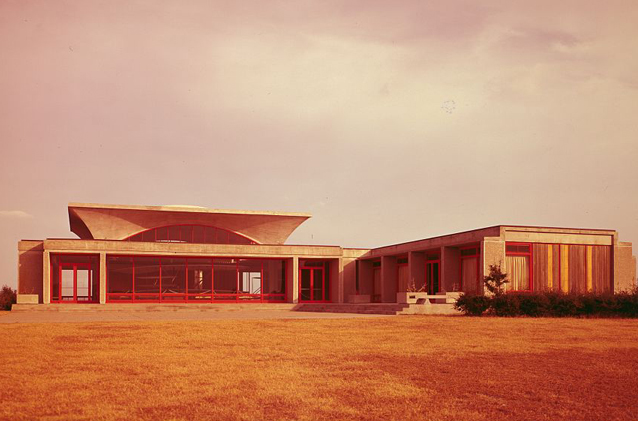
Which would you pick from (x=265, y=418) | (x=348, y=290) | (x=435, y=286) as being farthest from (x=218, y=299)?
(x=265, y=418)

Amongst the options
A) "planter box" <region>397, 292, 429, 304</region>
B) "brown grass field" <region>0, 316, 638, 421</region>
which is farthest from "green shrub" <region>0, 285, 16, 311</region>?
"planter box" <region>397, 292, 429, 304</region>

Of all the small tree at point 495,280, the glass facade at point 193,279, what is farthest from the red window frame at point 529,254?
the glass facade at point 193,279

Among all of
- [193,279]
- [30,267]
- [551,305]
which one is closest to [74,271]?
[30,267]

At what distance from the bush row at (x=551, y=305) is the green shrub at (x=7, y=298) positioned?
23439 mm

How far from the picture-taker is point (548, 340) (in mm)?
15125

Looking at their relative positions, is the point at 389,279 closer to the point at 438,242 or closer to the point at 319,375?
the point at 438,242

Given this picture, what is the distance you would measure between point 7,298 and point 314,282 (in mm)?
18298

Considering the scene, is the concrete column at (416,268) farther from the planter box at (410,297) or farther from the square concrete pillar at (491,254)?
the square concrete pillar at (491,254)

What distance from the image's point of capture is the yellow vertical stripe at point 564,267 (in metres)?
30.3

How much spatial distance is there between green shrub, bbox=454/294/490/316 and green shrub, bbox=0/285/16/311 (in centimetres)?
2344

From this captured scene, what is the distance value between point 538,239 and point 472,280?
3.79 m

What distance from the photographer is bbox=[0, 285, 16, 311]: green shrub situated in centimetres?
3294

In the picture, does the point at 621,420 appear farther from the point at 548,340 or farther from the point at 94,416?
the point at 548,340

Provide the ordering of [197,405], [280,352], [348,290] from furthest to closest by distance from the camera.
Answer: [348,290]
[280,352]
[197,405]
